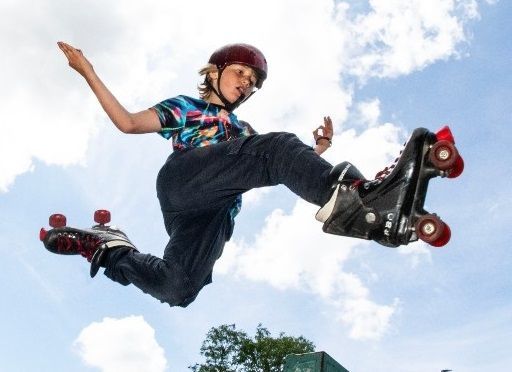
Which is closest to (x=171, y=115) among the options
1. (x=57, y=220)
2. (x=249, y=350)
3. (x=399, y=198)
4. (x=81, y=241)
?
(x=81, y=241)

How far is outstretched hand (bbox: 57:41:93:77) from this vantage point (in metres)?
3.88

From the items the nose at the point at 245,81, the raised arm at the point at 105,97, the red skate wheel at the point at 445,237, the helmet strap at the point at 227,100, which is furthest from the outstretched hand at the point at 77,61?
the red skate wheel at the point at 445,237

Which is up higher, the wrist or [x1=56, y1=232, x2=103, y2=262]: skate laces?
the wrist

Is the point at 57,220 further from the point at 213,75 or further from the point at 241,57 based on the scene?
the point at 241,57

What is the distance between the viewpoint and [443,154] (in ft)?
10.0

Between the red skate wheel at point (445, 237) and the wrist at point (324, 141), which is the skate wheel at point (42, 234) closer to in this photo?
the wrist at point (324, 141)

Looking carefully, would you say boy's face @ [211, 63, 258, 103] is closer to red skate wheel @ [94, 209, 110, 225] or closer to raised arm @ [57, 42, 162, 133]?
raised arm @ [57, 42, 162, 133]

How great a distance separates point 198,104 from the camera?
4.61 metres

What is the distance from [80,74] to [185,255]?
1484 millimetres

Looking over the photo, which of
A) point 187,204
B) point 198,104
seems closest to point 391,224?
point 187,204

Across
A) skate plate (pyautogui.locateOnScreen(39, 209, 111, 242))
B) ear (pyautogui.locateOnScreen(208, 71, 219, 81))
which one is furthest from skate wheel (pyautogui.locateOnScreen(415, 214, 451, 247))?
skate plate (pyautogui.locateOnScreen(39, 209, 111, 242))

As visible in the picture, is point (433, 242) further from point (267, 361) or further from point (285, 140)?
point (267, 361)

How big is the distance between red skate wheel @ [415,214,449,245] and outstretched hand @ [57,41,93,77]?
220 centimetres

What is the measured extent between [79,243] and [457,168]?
3192 millimetres
